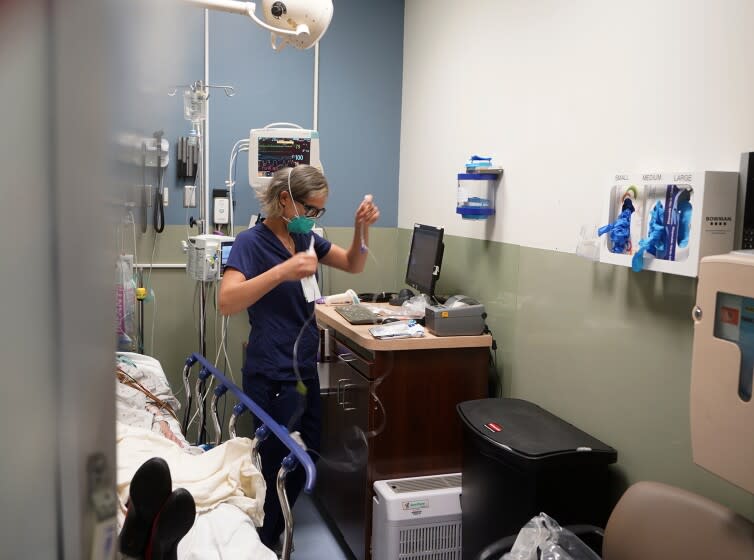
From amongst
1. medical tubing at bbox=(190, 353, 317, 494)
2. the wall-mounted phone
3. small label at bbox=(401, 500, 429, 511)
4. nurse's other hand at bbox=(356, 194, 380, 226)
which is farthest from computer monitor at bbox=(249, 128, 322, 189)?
the wall-mounted phone

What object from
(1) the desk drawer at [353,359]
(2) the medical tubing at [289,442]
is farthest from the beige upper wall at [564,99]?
(2) the medical tubing at [289,442]

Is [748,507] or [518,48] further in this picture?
[518,48]

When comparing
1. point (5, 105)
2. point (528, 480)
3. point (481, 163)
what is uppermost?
point (481, 163)

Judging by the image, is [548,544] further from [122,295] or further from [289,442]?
[122,295]

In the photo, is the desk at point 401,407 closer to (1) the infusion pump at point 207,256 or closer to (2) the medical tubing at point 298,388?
(2) the medical tubing at point 298,388

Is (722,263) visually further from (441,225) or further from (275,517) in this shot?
(441,225)

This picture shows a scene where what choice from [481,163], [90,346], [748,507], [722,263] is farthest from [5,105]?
[481,163]

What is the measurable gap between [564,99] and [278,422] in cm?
160

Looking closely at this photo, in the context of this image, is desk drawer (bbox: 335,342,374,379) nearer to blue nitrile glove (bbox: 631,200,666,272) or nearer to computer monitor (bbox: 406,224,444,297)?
computer monitor (bbox: 406,224,444,297)

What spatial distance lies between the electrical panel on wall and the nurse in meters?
0.90

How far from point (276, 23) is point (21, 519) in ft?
7.81

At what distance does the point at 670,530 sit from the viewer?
5.31ft

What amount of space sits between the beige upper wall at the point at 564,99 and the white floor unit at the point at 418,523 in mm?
1064

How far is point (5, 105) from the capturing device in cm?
24
